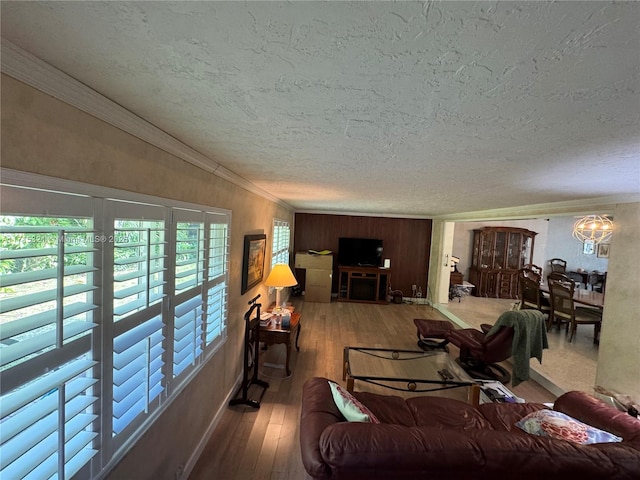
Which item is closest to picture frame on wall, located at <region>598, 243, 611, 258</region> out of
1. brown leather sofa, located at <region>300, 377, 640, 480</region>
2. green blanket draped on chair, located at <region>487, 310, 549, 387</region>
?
green blanket draped on chair, located at <region>487, 310, 549, 387</region>

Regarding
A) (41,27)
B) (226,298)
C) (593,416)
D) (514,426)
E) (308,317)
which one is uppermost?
(41,27)

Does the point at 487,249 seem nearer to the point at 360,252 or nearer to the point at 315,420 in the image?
the point at 360,252

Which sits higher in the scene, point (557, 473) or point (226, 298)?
point (226, 298)

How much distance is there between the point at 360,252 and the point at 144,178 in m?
6.17

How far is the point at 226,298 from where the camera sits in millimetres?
2572

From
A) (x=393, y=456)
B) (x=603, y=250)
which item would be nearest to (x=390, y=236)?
(x=603, y=250)

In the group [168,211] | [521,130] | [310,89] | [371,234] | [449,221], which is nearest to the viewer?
[310,89]

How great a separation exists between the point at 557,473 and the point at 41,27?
2464 mm

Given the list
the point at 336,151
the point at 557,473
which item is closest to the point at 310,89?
the point at 336,151

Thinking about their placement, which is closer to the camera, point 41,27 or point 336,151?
point 41,27

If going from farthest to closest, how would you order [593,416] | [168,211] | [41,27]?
[593,416] < [168,211] < [41,27]

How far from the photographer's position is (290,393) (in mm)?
3084

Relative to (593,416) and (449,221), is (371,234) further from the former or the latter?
(593,416)

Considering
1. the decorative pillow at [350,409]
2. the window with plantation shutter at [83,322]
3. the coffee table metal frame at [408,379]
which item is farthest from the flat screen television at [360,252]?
the window with plantation shutter at [83,322]
